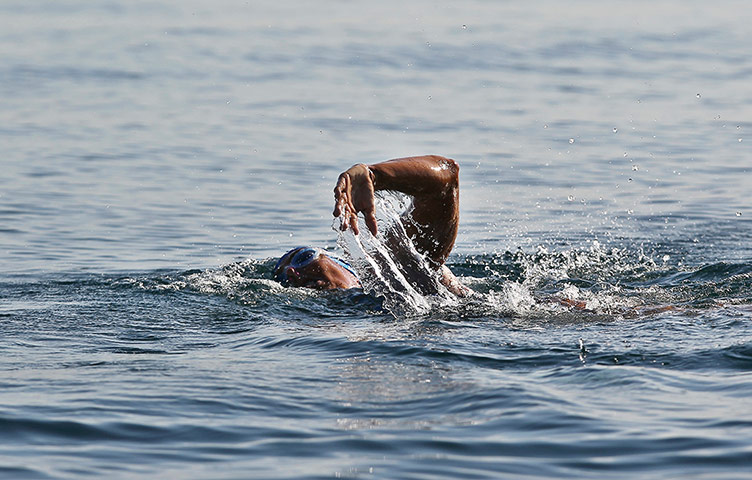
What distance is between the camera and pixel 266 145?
15977 millimetres

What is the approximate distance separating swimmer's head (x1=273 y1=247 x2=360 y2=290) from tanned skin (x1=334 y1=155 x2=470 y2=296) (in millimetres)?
862

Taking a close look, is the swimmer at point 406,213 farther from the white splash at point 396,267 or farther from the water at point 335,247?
the water at point 335,247

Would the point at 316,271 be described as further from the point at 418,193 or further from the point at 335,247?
the point at 335,247

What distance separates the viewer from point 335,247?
11.0m

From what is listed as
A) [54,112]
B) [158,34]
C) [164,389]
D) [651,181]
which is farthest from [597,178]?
[158,34]

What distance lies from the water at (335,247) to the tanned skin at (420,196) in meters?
0.41

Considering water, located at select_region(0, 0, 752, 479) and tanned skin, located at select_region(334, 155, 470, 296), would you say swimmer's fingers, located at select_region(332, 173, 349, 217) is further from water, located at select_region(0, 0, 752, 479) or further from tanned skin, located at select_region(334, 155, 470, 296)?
water, located at select_region(0, 0, 752, 479)

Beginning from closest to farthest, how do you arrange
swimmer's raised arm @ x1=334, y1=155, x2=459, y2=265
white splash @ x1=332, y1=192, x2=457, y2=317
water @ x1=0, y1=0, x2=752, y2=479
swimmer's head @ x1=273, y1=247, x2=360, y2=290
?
water @ x1=0, y1=0, x2=752, y2=479
swimmer's raised arm @ x1=334, y1=155, x2=459, y2=265
white splash @ x1=332, y1=192, x2=457, y2=317
swimmer's head @ x1=273, y1=247, x2=360, y2=290

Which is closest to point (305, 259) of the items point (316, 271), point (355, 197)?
point (316, 271)

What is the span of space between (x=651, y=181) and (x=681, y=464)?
9961mm

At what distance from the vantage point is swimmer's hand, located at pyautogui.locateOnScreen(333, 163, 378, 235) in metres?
6.08

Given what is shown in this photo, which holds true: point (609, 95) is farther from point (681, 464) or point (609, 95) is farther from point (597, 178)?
point (681, 464)

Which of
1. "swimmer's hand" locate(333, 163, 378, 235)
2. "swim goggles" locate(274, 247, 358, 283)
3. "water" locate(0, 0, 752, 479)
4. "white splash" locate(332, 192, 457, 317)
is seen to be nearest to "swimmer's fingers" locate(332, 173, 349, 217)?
"swimmer's hand" locate(333, 163, 378, 235)

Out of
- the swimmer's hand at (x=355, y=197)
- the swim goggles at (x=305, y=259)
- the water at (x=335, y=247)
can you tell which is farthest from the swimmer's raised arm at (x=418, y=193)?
the swim goggles at (x=305, y=259)
